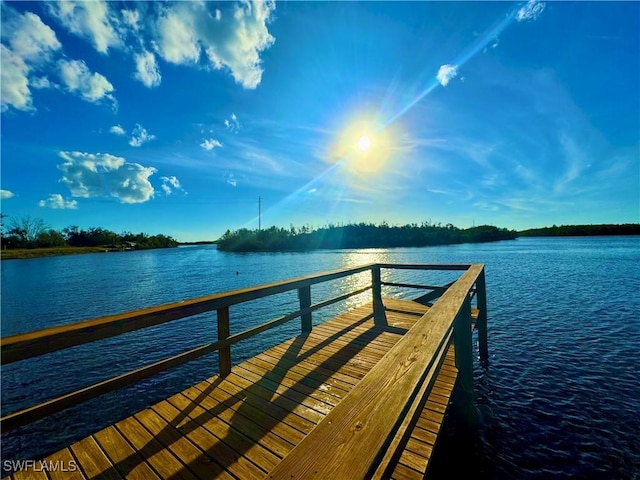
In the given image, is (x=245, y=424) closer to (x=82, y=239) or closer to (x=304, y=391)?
(x=304, y=391)

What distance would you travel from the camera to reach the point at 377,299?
7.19 meters

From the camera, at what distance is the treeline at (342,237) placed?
77.8 meters

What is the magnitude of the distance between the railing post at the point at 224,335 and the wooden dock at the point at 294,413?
0.5 inches

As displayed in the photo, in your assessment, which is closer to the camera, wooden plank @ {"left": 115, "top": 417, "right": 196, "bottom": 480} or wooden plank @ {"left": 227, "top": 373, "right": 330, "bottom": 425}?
wooden plank @ {"left": 115, "top": 417, "right": 196, "bottom": 480}

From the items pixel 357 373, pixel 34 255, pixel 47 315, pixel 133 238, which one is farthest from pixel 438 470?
pixel 133 238

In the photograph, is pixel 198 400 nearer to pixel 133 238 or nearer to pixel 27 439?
pixel 27 439

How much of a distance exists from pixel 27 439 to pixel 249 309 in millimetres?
8821

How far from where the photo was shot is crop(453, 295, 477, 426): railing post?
11.8ft

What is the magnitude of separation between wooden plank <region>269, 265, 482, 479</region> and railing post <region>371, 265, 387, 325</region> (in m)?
4.60

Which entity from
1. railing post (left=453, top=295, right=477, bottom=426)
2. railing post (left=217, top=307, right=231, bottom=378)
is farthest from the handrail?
railing post (left=453, top=295, right=477, bottom=426)

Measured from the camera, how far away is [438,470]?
3762 mm

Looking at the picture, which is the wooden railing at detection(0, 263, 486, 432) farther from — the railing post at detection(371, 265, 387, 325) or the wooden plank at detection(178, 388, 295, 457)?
the railing post at detection(371, 265, 387, 325)

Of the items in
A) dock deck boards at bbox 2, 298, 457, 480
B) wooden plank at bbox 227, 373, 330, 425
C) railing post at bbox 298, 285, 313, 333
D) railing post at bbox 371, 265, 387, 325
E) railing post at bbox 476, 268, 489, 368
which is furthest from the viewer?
railing post at bbox 476, 268, 489, 368

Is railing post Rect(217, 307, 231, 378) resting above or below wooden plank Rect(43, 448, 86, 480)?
above
